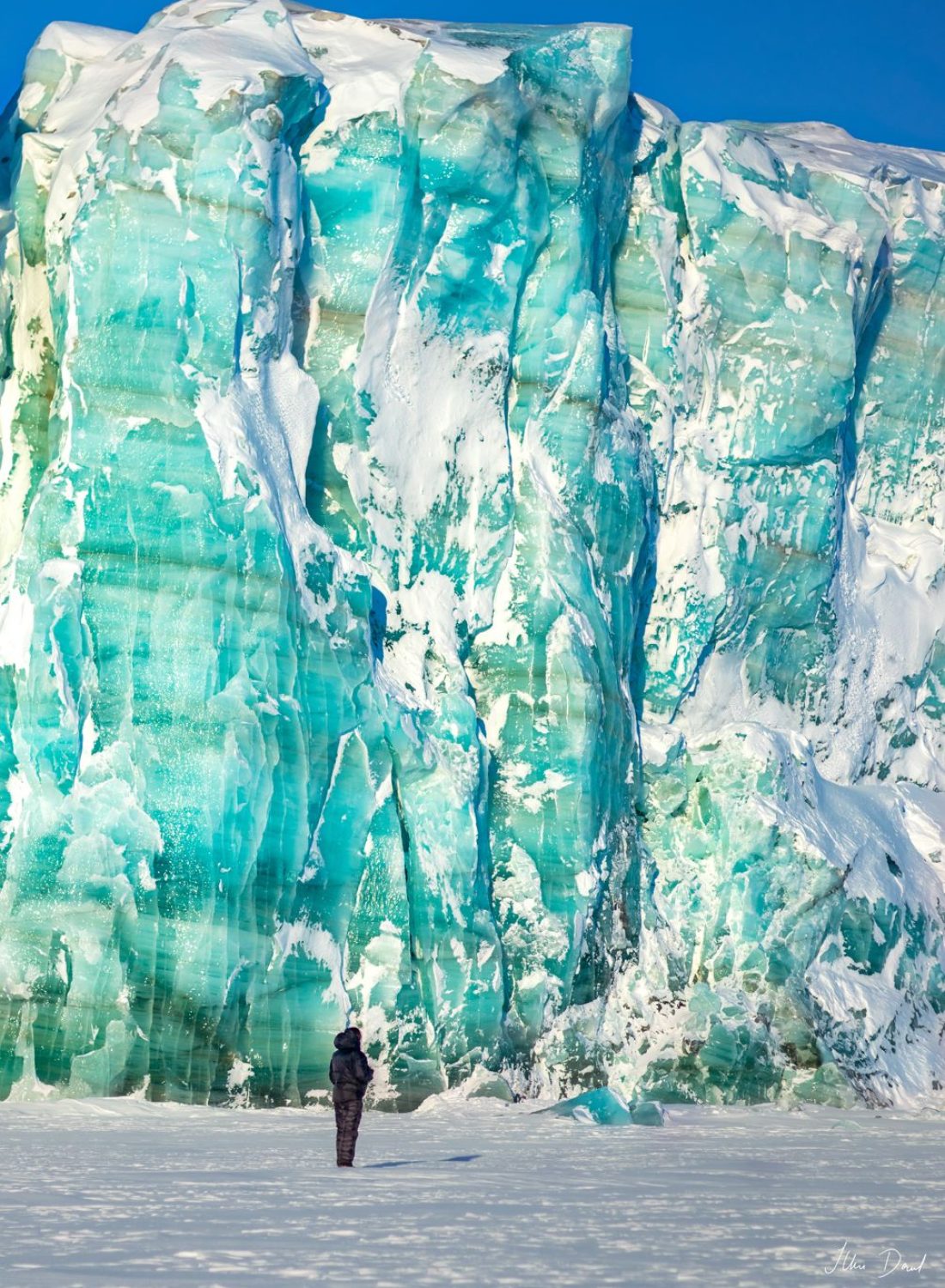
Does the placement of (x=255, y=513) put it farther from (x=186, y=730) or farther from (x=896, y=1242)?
(x=896, y=1242)

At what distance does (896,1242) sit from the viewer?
30.9 ft

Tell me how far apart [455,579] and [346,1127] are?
38.4 ft

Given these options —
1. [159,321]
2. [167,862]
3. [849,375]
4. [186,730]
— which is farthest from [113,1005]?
[849,375]

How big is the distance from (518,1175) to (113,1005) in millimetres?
7540

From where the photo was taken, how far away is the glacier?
2025cm

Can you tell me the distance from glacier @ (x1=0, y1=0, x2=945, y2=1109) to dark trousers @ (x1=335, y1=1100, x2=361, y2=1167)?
664 centimetres

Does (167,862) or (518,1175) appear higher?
(167,862)

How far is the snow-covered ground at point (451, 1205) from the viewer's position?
844 cm

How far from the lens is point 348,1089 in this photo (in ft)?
43.5

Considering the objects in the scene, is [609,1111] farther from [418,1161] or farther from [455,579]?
[455,579]

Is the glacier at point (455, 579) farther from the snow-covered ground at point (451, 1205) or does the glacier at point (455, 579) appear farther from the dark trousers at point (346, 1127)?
the dark trousers at point (346, 1127)

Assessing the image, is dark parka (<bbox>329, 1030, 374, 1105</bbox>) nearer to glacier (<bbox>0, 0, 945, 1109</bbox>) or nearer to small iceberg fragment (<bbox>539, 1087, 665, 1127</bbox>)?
small iceberg fragment (<bbox>539, 1087, 665, 1127</bbox>)
